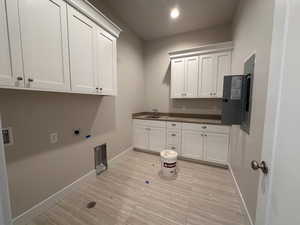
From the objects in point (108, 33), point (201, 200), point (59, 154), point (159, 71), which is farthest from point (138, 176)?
point (159, 71)

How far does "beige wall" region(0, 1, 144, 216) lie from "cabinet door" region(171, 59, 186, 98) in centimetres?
124

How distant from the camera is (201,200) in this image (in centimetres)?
167

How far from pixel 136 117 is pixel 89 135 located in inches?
52.5

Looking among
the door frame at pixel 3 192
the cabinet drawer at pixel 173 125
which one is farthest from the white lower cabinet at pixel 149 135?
the door frame at pixel 3 192

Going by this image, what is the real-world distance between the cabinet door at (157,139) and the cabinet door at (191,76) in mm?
1052

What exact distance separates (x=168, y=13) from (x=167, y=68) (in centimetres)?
118

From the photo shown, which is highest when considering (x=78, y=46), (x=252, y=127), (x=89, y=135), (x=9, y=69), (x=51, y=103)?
(x=78, y=46)

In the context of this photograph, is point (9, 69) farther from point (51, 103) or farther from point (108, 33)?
point (108, 33)

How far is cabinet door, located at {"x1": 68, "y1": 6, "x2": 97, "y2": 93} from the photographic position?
1422 mm

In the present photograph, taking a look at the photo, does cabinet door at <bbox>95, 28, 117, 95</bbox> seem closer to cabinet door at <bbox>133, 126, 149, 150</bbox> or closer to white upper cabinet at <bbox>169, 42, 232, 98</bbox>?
cabinet door at <bbox>133, 126, 149, 150</bbox>

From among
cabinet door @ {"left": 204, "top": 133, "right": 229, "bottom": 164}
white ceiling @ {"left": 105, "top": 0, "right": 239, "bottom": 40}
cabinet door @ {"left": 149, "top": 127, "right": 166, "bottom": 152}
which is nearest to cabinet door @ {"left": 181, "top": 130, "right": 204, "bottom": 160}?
cabinet door @ {"left": 204, "top": 133, "right": 229, "bottom": 164}

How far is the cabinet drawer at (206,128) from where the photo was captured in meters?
2.40

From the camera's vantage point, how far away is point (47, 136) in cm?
153

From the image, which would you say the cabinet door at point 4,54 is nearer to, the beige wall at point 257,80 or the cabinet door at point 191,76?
the beige wall at point 257,80
